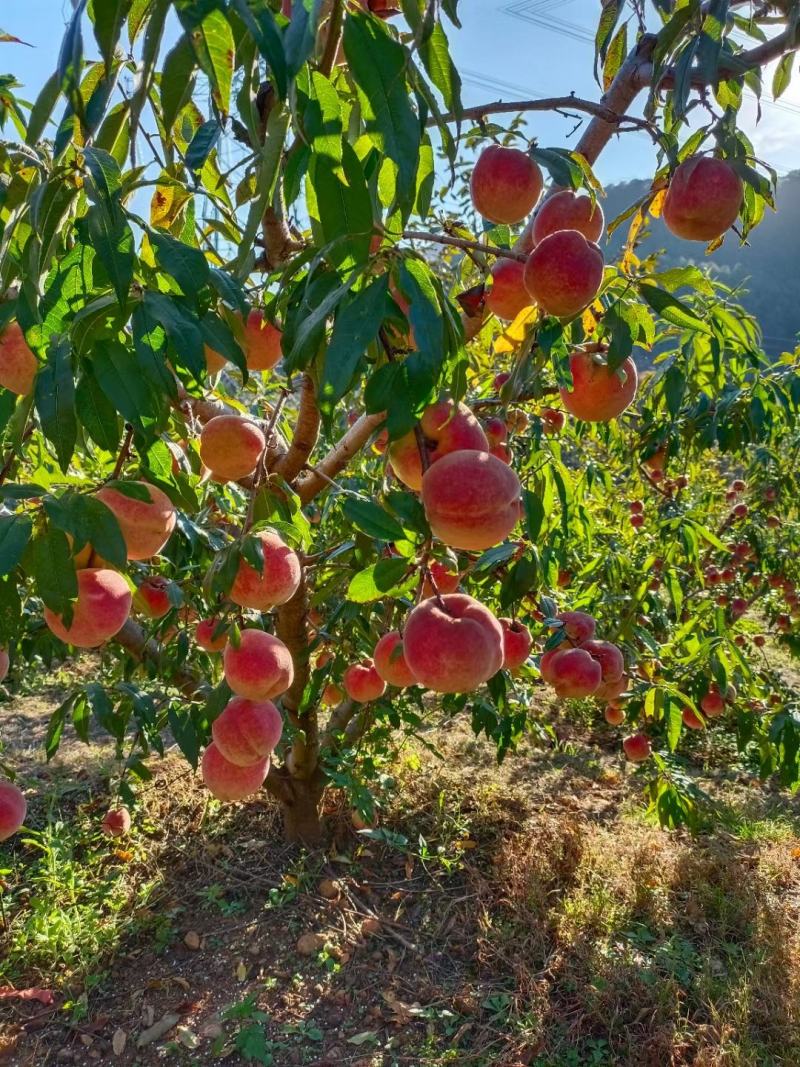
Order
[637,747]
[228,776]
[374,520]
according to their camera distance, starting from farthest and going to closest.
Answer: [637,747]
[228,776]
[374,520]

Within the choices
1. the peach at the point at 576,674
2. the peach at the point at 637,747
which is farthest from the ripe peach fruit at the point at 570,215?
the peach at the point at 637,747

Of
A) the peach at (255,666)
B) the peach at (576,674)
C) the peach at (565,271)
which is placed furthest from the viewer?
the peach at (576,674)

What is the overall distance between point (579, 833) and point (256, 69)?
3.06 meters

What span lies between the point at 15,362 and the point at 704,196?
1.13 meters

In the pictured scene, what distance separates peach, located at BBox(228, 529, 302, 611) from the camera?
1256 millimetres

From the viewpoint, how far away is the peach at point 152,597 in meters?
1.90

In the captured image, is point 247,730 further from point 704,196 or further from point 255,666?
point 704,196

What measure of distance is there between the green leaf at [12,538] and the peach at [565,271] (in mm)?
767

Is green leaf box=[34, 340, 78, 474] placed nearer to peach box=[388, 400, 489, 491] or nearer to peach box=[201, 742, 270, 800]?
peach box=[388, 400, 489, 491]

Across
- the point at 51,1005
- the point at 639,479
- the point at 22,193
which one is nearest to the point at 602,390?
the point at 22,193

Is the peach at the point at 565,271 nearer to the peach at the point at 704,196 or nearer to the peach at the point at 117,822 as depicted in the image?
the peach at the point at 704,196

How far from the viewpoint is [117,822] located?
2984 mm

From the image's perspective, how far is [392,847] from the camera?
3105mm

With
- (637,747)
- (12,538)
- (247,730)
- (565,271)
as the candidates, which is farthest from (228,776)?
A: (637,747)
